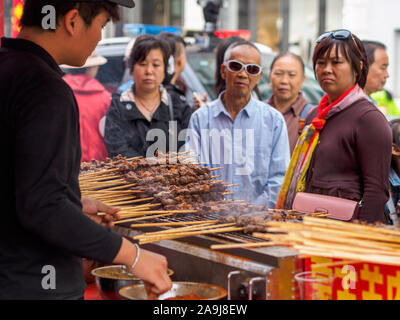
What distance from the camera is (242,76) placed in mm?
4746

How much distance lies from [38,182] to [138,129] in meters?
3.30

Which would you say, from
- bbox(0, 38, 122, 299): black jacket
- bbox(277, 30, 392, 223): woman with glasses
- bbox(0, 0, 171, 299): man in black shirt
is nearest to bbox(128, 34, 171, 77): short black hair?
bbox(277, 30, 392, 223): woman with glasses

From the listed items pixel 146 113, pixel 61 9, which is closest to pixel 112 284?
pixel 61 9

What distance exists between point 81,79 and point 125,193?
2.70 m

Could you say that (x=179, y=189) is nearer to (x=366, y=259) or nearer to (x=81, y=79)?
(x=366, y=259)

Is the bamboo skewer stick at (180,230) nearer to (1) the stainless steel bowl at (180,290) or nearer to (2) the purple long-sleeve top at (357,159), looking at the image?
Answer: (1) the stainless steel bowl at (180,290)

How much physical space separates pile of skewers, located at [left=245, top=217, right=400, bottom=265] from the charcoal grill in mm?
102

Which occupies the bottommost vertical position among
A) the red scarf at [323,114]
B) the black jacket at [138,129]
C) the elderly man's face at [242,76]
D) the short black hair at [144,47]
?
the black jacket at [138,129]

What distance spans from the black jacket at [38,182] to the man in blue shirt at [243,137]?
97.4 inches

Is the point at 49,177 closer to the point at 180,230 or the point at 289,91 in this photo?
the point at 180,230

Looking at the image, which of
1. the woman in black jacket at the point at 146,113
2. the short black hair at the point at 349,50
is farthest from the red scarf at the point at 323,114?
the woman in black jacket at the point at 146,113

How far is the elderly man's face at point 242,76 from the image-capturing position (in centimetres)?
476

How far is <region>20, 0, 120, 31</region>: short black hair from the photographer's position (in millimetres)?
2293

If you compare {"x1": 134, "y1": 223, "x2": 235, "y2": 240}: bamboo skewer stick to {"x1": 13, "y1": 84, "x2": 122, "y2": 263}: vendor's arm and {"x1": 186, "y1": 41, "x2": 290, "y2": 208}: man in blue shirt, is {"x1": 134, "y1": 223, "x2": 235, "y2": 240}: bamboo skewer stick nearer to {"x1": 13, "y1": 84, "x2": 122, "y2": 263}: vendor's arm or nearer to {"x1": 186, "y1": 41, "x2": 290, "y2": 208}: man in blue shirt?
{"x1": 13, "y1": 84, "x2": 122, "y2": 263}: vendor's arm
